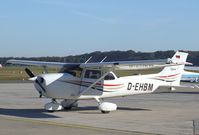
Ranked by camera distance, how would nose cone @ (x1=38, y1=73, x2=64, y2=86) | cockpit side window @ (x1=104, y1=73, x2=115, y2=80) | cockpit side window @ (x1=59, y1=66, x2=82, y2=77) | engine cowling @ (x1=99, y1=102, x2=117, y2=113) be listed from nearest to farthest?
nose cone @ (x1=38, y1=73, x2=64, y2=86), engine cowling @ (x1=99, y1=102, x2=117, y2=113), cockpit side window @ (x1=59, y1=66, x2=82, y2=77), cockpit side window @ (x1=104, y1=73, x2=115, y2=80)

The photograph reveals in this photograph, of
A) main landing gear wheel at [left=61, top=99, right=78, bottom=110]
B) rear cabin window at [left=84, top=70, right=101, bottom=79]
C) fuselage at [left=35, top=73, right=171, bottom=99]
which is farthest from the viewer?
main landing gear wheel at [left=61, top=99, right=78, bottom=110]

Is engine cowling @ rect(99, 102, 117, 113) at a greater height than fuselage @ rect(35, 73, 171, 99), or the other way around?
fuselage @ rect(35, 73, 171, 99)

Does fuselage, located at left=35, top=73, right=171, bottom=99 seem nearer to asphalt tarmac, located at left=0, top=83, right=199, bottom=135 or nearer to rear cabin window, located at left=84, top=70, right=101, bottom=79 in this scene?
rear cabin window, located at left=84, top=70, right=101, bottom=79

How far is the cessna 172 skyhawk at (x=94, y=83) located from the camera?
655 inches

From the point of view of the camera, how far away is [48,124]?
1349 cm

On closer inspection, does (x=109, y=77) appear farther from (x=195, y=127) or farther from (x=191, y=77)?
(x=191, y=77)

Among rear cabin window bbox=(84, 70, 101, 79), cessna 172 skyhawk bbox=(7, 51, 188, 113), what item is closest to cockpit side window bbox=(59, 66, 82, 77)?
cessna 172 skyhawk bbox=(7, 51, 188, 113)

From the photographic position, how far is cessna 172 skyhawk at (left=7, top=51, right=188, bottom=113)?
54.6 feet

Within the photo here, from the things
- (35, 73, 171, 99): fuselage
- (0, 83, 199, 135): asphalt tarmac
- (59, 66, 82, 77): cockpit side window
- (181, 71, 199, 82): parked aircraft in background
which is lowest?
(181, 71, 199, 82): parked aircraft in background

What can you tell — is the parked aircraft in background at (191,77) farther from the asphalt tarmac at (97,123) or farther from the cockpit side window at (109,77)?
the cockpit side window at (109,77)

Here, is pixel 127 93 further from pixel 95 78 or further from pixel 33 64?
pixel 33 64

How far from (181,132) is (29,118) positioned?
5724 mm

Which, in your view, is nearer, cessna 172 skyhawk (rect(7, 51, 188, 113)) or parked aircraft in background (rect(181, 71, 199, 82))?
cessna 172 skyhawk (rect(7, 51, 188, 113))

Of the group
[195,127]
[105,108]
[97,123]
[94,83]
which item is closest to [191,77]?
[94,83]
